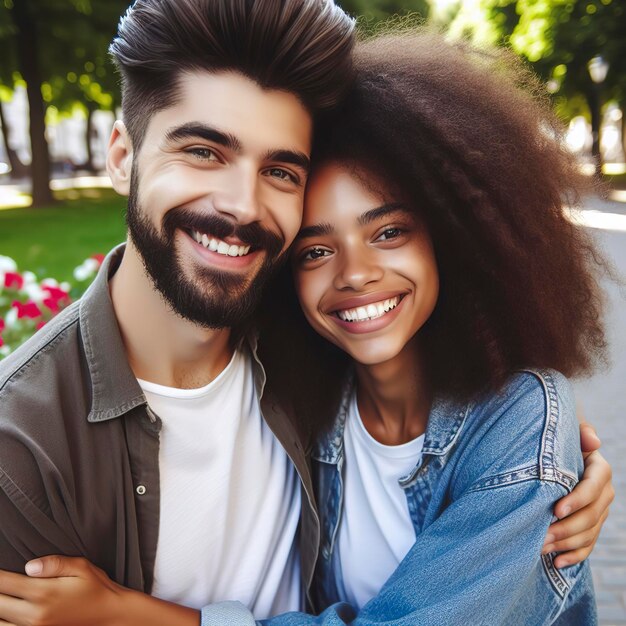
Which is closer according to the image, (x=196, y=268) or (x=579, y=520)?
(x=579, y=520)

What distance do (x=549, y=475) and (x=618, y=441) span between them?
4.33 metres

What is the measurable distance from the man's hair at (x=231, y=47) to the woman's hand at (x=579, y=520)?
148 centimetres

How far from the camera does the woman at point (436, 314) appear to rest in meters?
2.04

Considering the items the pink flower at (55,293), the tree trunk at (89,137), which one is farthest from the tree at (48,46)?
the pink flower at (55,293)

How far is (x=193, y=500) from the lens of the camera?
7.44 feet

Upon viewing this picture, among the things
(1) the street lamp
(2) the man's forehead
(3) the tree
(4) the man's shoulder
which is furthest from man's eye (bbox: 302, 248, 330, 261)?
(1) the street lamp

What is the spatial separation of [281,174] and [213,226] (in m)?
0.32

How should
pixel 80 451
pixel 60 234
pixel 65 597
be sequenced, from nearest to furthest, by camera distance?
1. pixel 65 597
2. pixel 80 451
3. pixel 60 234

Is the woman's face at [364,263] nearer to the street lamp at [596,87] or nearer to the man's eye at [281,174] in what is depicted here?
the man's eye at [281,174]

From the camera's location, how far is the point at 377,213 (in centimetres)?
227

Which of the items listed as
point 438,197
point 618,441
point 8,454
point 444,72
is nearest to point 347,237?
point 438,197

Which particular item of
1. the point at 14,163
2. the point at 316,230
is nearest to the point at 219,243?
the point at 316,230

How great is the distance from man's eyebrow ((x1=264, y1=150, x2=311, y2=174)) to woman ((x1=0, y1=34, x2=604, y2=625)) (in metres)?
0.10

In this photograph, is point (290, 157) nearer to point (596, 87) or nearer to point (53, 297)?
point (53, 297)
